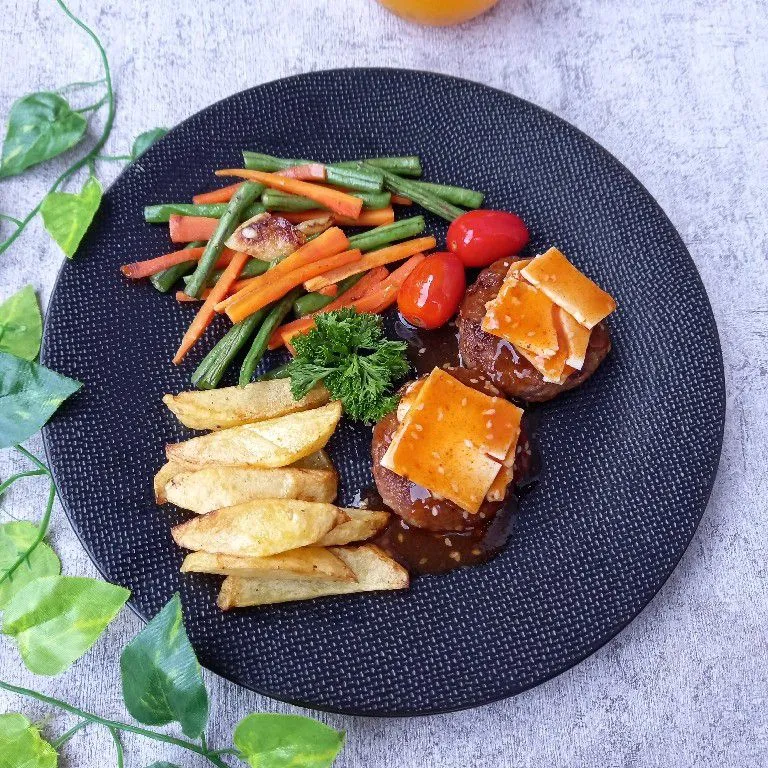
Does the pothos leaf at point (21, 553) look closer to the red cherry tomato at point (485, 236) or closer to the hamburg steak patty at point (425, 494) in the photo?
the hamburg steak patty at point (425, 494)

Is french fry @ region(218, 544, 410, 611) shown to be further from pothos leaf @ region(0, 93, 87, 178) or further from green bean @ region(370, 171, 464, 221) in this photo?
pothos leaf @ region(0, 93, 87, 178)

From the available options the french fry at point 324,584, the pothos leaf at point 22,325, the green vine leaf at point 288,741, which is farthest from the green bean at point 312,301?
the green vine leaf at point 288,741

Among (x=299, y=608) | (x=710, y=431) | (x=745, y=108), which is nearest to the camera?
(x=299, y=608)

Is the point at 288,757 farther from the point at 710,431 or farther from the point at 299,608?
the point at 710,431

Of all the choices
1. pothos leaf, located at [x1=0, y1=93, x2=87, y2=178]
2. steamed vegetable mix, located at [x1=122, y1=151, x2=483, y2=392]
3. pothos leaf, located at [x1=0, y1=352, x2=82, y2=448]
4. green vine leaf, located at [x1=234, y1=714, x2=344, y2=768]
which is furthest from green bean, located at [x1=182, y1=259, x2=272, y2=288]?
green vine leaf, located at [x1=234, y1=714, x2=344, y2=768]

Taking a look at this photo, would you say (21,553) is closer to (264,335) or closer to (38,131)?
(264,335)

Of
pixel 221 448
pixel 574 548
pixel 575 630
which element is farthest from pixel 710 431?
pixel 221 448

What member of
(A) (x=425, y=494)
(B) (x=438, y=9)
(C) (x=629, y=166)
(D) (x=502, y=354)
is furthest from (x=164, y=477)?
(C) (x=629, y=166)
